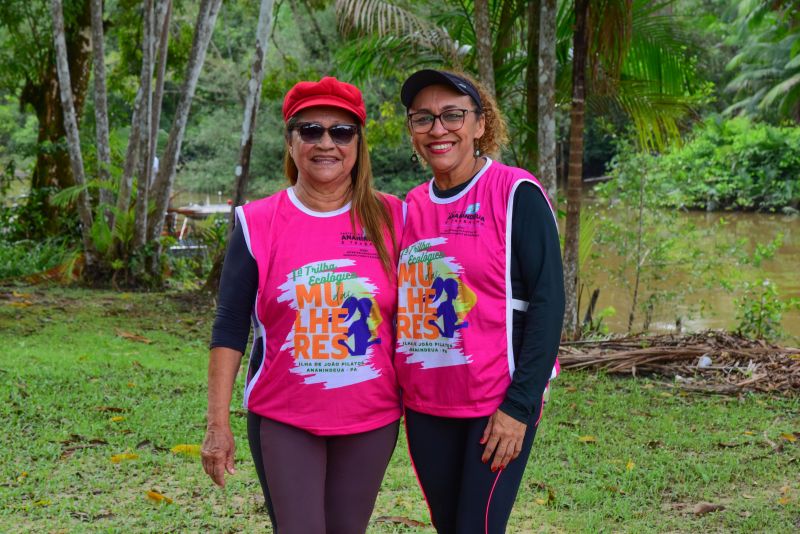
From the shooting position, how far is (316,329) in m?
2.69

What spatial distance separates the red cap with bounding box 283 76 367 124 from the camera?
281 cm

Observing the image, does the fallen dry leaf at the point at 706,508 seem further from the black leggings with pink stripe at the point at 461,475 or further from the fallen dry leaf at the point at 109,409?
the fallen dry leaf at the point at 109,409

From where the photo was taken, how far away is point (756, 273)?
1753 centimetres

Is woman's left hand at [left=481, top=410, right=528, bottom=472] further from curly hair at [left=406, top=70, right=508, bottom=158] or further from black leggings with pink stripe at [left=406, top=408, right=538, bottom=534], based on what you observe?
curly hair at [left=406, top=70, right=508, bottom=158]

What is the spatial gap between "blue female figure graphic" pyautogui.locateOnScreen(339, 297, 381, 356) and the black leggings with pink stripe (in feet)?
0.86

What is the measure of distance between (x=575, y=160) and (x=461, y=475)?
20.5 feet

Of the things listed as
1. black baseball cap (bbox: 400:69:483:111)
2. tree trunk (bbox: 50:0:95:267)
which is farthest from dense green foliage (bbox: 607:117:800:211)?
black baseball cap (bbox: 400:69:483:111)

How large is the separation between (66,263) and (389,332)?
11.1 m

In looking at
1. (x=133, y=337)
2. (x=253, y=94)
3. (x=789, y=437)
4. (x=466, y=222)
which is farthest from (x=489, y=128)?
(x=253, y=94)

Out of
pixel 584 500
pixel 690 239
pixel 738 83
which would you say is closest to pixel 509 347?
pixel 584 500

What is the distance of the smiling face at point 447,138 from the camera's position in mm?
2799

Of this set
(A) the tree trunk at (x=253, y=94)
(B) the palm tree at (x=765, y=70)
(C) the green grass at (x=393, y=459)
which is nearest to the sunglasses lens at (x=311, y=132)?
(C) the green grass at (x=393, y=459)

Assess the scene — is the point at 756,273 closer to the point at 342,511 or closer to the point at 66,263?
the point at 66,263

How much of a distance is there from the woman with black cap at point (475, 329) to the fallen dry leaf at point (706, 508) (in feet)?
7.87
